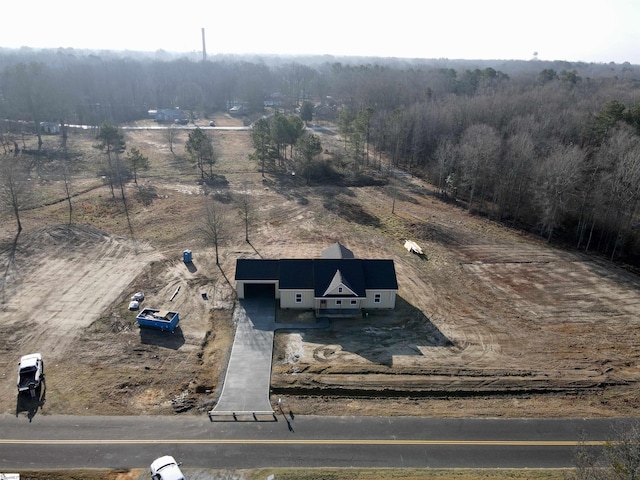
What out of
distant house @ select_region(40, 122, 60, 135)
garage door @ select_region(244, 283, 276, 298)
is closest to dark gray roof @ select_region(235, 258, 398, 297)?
garage door @ select_region(244, 283, 276, 298)

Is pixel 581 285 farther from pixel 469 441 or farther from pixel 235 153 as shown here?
pixel 235 153

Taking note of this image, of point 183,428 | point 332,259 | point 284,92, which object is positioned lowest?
point 183,428

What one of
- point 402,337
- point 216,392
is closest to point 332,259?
point 402,337

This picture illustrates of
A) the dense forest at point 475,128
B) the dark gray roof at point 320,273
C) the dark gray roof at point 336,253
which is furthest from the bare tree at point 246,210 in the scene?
the dense forest at point 475,128

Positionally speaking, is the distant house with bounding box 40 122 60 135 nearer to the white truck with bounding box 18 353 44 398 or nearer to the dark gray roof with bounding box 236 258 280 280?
the dark gray roof with bounding box 236 258 280 280

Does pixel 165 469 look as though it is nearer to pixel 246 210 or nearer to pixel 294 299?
pixel 294 299

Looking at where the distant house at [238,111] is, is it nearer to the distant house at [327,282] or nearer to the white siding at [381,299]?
the distant house at [327,282]
